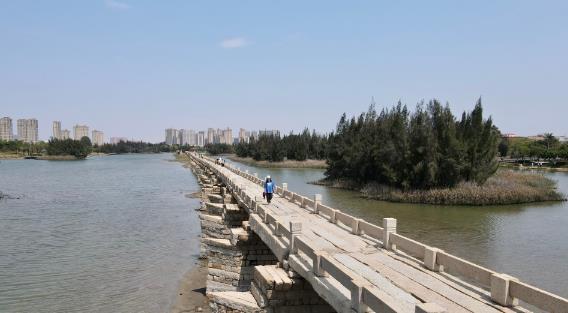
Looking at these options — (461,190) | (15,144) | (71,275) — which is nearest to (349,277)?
(71,275)

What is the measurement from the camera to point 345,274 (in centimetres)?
786

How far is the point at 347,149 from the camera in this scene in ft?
191

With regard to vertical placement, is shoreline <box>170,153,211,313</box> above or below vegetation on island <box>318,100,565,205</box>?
below

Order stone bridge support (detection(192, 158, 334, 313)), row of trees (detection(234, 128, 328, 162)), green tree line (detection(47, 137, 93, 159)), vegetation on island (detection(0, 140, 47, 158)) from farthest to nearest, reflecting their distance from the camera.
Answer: vegetation on island (detection(0, 140, 47, 158)) < green tree line (detection(47, 137, 93, 159)) < row of trees (detection(234, 128, 328, 162)) < stone bridge support (detection(192, 158, 334, 313))

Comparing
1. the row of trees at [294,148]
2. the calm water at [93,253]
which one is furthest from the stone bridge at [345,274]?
the row of trees at [294,148]

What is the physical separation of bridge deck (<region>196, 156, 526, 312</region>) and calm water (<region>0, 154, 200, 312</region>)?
7.53 meters

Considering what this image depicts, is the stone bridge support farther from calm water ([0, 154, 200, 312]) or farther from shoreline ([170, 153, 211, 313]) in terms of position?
calm water ([0, 154, 200, 312])

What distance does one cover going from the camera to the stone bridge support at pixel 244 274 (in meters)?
10.4

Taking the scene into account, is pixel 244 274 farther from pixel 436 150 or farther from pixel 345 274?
pixel 436 150

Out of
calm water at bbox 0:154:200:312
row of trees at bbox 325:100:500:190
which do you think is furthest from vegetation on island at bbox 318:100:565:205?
calm water at bbox 0:154:200:312

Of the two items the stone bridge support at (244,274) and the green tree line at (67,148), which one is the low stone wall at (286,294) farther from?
the green tree line at (67,148)

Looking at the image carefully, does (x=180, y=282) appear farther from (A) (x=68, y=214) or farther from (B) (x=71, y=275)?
(A) (x=68, y=214)

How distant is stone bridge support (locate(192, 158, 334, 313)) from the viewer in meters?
10.4

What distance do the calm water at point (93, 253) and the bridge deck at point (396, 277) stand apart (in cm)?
753
